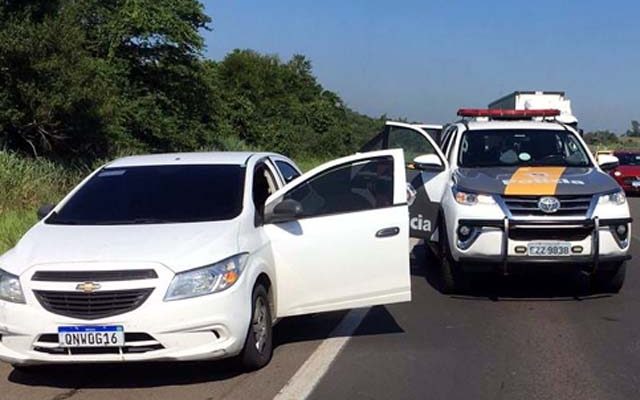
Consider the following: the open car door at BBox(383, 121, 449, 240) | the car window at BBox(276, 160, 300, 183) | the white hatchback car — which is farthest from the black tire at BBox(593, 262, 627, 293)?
the car window at BBox(276, 160, 300, 183)

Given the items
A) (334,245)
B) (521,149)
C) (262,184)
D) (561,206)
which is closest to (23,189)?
(262,184)

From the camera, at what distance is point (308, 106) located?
58.3 meters

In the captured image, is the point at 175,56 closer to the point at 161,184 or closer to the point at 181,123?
the point at 181,123

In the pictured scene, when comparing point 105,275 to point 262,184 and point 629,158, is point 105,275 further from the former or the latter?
point 629,158

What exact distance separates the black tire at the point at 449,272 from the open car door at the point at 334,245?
2.24 m

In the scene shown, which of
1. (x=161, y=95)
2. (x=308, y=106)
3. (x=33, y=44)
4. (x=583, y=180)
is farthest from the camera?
(x=308, y=106)

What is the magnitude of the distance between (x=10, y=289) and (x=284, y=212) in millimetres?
2079

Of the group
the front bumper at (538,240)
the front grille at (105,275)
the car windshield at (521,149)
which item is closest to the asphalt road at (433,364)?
the front bumper at (538,240)

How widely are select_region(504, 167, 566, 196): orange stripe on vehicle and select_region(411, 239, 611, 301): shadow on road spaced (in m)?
0.77

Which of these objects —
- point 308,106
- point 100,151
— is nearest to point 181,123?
point 100,151

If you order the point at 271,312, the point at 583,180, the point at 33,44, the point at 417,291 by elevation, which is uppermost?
the point at 33,44

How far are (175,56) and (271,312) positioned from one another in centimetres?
2425

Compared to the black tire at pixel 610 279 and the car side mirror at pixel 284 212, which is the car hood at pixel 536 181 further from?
the car side mirror at pixel 284 212

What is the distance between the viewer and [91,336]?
18.5 feet
